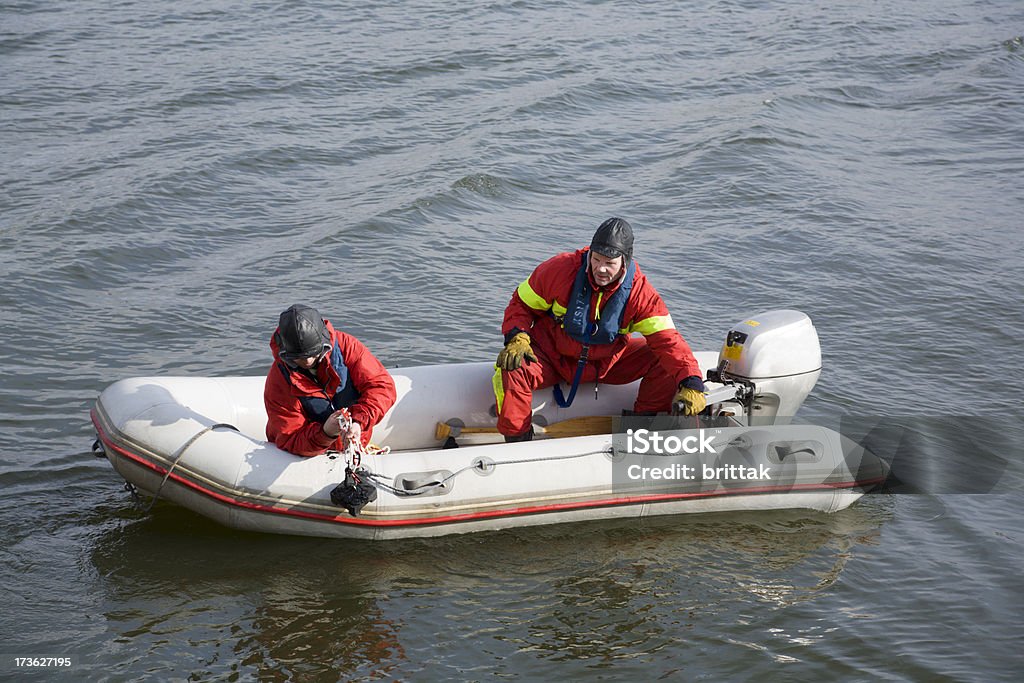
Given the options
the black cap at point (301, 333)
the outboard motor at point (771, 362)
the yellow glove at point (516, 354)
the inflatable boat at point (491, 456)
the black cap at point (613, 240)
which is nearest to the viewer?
the black cap at point (301, 333)

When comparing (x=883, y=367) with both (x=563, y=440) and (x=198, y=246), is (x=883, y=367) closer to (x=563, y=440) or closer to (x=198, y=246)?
(x=563, y=440)

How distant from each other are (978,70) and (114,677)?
474 inches

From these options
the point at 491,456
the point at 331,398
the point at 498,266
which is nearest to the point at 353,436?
the point at 331,398

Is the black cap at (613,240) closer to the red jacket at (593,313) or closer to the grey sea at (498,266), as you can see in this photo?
the red jacket at (593,313)

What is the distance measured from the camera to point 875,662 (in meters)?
4.39

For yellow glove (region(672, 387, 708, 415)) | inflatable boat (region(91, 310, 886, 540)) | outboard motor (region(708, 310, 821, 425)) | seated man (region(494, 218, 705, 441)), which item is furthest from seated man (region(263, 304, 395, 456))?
outboard motor (region(708, 310, 821, 425))

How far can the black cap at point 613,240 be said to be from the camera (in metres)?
4.89

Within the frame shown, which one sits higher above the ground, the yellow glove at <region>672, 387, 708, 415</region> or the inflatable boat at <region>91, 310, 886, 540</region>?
the yellow glove at <region>672, 387, 708, 415</region>

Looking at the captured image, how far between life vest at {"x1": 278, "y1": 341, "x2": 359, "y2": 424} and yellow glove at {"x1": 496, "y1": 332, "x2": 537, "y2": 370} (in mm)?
693

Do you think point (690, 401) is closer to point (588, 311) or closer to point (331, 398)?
point (588, 311)

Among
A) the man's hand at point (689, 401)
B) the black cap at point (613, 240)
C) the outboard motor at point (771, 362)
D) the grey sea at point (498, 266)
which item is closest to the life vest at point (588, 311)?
the black cap at point (613, 240)

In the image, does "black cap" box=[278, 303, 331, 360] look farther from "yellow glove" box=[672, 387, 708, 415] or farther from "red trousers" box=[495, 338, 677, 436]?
"yellow glove" box=[672, 387, 708, 415]

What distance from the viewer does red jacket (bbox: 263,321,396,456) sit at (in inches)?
183

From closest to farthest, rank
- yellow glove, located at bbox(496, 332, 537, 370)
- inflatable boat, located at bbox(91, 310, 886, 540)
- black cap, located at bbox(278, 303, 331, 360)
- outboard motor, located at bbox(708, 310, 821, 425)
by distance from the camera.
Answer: black cap, located at bbox(278, 303, 331, 360)
inflatable boat, located at bbox(91, 310, 886, 540)
yellow glove, located at bbox(496, 332, 537, 370)
outboard motor, located at bbox(708, 310, 821, 425)
